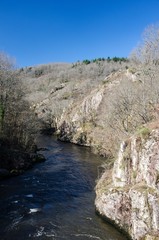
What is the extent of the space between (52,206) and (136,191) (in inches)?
373

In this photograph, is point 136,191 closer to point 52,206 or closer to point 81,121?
point 52,206

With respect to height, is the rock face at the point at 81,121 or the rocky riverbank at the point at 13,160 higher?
the rock face at the point at 81,121

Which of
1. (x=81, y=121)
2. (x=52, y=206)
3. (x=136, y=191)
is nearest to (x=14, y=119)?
(x=52, y=206)

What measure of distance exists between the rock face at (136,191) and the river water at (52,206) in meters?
1.27

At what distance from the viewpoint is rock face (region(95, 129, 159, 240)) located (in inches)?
717

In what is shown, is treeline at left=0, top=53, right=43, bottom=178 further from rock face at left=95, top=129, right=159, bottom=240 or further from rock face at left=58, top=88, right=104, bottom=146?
rock face at left=58, top=88, right=104, bottom=146

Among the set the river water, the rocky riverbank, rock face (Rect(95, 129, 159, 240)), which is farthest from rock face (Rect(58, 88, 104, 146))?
rock face (Rect(95, 129, 159, 240))

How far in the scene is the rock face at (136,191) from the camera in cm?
1821

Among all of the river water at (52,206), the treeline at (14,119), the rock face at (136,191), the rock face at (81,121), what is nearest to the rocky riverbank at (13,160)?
the treeline at (14,119)

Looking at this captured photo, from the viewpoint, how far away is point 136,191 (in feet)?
63.9

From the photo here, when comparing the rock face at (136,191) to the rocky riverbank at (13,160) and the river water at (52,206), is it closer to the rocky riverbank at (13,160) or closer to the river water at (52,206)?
the river water at (52,206)

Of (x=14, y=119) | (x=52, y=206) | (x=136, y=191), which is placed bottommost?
(x=52, y=206)

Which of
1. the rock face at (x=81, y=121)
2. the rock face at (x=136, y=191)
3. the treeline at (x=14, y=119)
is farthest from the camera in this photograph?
the rock face at (x=81, y=121)

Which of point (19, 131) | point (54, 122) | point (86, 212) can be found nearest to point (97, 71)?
point (54, 122)
